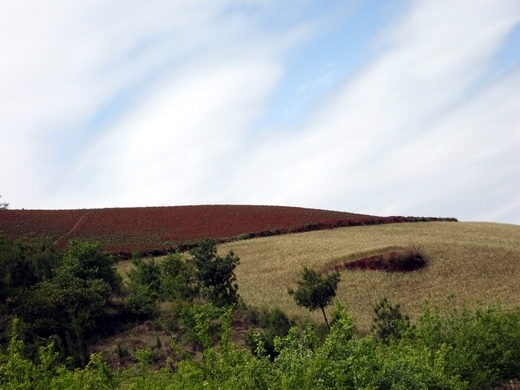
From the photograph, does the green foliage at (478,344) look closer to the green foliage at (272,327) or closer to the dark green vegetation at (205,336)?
the dark green vegetation at (205,336)

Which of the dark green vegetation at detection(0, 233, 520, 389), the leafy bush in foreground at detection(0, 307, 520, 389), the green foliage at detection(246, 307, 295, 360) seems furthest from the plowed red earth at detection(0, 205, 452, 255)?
the leafy bush in foreground at detection(0, 307, 520, 389)

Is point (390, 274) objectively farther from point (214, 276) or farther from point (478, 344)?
point (478, 344)

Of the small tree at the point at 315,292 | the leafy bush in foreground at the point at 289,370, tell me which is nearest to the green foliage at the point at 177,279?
the small tree at the point at 315,292

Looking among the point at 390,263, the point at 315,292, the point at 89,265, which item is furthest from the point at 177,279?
the point at 390,263

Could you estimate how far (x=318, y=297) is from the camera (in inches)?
1403

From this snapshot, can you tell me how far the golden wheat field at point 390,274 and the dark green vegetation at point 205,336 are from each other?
4.38m

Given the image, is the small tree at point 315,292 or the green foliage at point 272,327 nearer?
the green foliage at point 272,327

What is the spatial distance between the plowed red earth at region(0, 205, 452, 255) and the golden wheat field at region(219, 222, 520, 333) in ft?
12.4

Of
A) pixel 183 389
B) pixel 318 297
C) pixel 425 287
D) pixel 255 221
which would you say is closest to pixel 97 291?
pixel 318 297

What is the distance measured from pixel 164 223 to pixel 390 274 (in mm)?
27798

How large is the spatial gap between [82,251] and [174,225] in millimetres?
25507

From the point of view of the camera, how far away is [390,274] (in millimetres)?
48281

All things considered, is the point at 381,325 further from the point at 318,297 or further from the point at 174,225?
the point at 174,225

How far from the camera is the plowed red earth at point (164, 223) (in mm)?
60750
